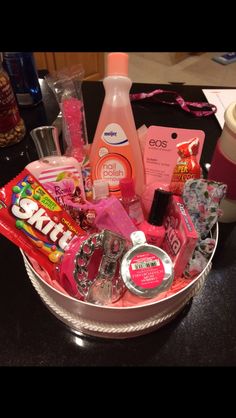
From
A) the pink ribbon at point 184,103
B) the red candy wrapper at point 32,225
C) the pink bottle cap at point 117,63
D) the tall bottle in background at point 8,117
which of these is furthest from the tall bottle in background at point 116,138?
the pink ribbon at point 184,103

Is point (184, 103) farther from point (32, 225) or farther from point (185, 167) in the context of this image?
point (32, 225)

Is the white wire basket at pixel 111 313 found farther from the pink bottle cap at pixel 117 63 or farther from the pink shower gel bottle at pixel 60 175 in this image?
the pink bottle cap at pixel 117 63

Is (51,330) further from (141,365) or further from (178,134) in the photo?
(178,134)

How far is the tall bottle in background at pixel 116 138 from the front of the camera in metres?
0.48

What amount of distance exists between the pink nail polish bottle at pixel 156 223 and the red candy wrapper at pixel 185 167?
5 centimetres

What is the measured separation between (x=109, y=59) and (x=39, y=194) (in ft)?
0.73

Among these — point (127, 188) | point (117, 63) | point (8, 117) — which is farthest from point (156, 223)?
point (8, 117)

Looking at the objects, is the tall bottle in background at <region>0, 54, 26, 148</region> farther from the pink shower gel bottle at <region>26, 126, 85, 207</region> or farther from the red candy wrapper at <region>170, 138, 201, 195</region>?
the red candy wrapper at <region>170, 138, 201, 195</region>

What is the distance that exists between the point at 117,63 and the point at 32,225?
0.27 m

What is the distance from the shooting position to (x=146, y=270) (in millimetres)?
373

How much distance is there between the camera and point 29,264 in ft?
1.27

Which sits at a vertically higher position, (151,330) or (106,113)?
(106,113)
